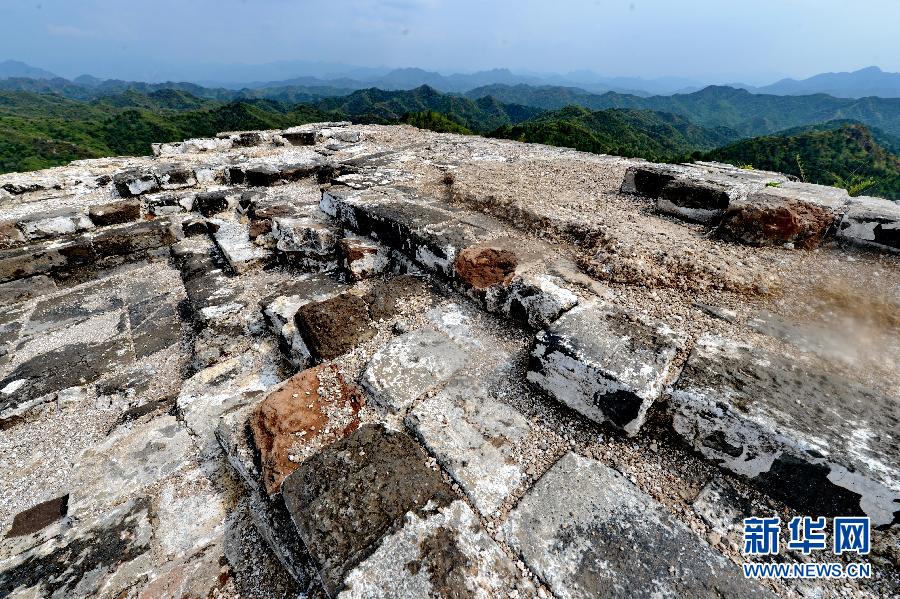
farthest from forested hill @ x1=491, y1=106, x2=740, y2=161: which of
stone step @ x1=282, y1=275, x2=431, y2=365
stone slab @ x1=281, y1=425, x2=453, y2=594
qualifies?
stone slab @ x1=281, y1=425, x2=453, y2=594

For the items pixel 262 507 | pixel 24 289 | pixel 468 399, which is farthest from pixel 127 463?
pixel 24 289

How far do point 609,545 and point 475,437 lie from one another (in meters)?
0.73

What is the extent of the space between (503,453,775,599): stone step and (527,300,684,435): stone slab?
12.8 inches

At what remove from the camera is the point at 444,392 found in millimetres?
2283

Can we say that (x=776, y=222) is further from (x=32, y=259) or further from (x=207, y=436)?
(x=32, y=259)

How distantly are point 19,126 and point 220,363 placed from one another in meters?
73.1

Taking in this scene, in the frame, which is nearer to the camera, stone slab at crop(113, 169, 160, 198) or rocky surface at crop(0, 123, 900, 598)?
rocky surface at crop(0, 123, 900, 598)

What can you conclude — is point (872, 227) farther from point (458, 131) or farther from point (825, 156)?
point (825, 156)

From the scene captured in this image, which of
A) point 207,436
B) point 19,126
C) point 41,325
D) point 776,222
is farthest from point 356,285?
point 19,126

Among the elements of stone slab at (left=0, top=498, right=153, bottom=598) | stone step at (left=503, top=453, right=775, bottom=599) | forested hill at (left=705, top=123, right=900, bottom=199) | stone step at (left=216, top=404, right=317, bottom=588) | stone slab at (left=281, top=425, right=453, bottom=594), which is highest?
stone slab at (left=281, top=425, right=453, bottom=594)

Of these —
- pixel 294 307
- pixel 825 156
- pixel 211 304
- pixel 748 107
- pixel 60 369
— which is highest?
pixel 294 307

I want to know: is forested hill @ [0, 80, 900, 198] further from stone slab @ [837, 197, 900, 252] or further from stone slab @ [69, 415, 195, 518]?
stone slab @ [69, 415, 195, 518]

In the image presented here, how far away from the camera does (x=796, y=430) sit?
5.46ft

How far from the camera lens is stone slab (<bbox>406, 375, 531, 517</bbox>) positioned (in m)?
1.82
